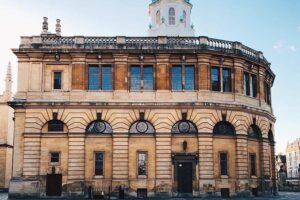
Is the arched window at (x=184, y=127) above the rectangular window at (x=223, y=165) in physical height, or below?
above

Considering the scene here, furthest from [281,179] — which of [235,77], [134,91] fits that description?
[134,91]

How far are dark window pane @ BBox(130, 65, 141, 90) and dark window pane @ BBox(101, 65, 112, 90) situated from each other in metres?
1.89

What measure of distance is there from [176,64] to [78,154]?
38.6 ft

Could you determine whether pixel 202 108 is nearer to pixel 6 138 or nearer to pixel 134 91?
pixel 134 91

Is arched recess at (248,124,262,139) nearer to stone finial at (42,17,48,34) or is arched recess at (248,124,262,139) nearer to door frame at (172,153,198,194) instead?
door frame at (172,153,198,194)

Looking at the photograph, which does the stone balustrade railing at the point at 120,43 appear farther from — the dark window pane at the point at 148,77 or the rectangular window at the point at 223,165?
the rectangular window at the point at 223,165

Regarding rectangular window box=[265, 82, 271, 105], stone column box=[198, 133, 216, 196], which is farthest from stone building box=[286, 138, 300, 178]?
stone column box=[198, 133, 216, 196]

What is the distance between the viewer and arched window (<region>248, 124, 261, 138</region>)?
41581mm

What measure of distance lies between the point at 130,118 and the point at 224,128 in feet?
28.0

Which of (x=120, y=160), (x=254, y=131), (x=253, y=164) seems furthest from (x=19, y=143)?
(x=254, y=131)

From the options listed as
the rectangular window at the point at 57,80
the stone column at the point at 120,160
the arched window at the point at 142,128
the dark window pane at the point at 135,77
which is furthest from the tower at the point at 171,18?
the stone column at the point at 120,160

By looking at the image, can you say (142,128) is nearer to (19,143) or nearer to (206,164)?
(206,164)

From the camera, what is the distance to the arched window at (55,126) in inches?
1511

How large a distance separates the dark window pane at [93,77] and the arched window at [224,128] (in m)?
11.3
